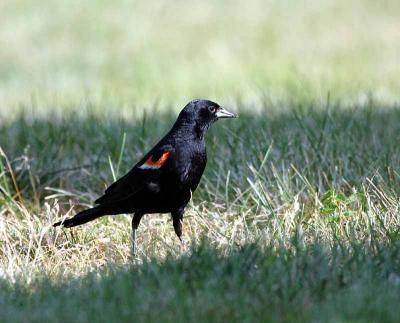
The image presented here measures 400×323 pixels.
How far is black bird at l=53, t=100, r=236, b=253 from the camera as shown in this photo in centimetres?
498

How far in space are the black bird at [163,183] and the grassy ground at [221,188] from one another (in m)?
0.16

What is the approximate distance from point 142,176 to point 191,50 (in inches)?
296

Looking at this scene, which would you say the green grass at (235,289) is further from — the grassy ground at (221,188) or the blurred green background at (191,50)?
the blurred green background at (191,50)

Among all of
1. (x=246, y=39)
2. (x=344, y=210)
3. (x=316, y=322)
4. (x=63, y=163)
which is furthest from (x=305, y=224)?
(x=246, y=39)

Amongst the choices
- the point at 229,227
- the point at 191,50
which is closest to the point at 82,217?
the point at 229,227

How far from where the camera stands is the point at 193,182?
16.4ft

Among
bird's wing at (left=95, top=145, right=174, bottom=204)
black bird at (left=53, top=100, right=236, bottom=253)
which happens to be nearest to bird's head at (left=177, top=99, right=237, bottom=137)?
black bird at (left=53, top=100, right=236, bottom=253)

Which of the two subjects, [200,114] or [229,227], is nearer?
[229,227]

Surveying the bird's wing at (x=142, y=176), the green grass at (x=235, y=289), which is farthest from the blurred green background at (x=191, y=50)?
the green grass at (x=235, y=289)

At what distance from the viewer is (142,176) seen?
5062 millimetres

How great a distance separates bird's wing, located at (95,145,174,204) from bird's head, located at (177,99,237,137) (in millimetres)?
262

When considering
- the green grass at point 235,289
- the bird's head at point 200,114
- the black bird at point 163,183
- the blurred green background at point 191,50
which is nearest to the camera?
the green grass at point 235,289

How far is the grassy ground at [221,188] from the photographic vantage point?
364 cm

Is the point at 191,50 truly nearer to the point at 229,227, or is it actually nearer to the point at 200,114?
the point at 200,114
